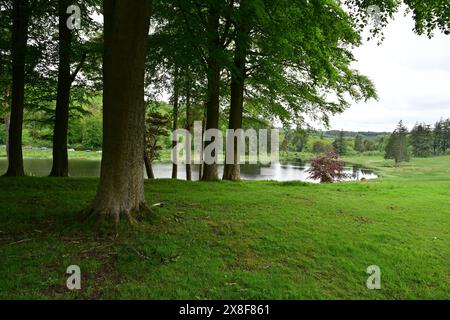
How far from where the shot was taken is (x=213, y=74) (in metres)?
11.5

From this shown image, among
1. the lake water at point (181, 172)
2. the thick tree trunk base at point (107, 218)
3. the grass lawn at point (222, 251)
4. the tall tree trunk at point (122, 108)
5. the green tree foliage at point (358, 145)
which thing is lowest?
the lake water at point (181, 172)

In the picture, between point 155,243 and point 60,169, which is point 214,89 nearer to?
point 60,169

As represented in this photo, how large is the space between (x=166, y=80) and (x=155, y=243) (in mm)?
9847

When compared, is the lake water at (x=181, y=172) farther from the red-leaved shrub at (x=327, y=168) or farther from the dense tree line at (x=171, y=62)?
the dense tree line at (x=171, y=62)

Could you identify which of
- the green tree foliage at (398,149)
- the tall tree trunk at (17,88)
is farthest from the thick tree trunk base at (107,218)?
the green tree foliage at (398,149)

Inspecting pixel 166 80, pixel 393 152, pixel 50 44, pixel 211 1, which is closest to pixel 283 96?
pixel 166 80

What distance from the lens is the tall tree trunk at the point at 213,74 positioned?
10.3m

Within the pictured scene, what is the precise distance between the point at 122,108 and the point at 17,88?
7998mm

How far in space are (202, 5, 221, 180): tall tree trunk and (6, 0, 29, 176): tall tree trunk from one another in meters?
5.98

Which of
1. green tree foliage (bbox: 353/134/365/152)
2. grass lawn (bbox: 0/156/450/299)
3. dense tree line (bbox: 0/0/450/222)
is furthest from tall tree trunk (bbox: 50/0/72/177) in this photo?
green tree foliage (bbox: 353/134/365/152)

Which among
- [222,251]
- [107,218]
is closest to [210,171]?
[107,218]

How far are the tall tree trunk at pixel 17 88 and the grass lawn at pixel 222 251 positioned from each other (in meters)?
2.87

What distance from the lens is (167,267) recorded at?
4.58 metres

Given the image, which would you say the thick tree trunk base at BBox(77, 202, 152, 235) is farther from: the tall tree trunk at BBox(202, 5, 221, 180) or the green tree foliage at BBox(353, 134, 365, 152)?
the green tree foliage at BBox(353, 134, 365, 152)
